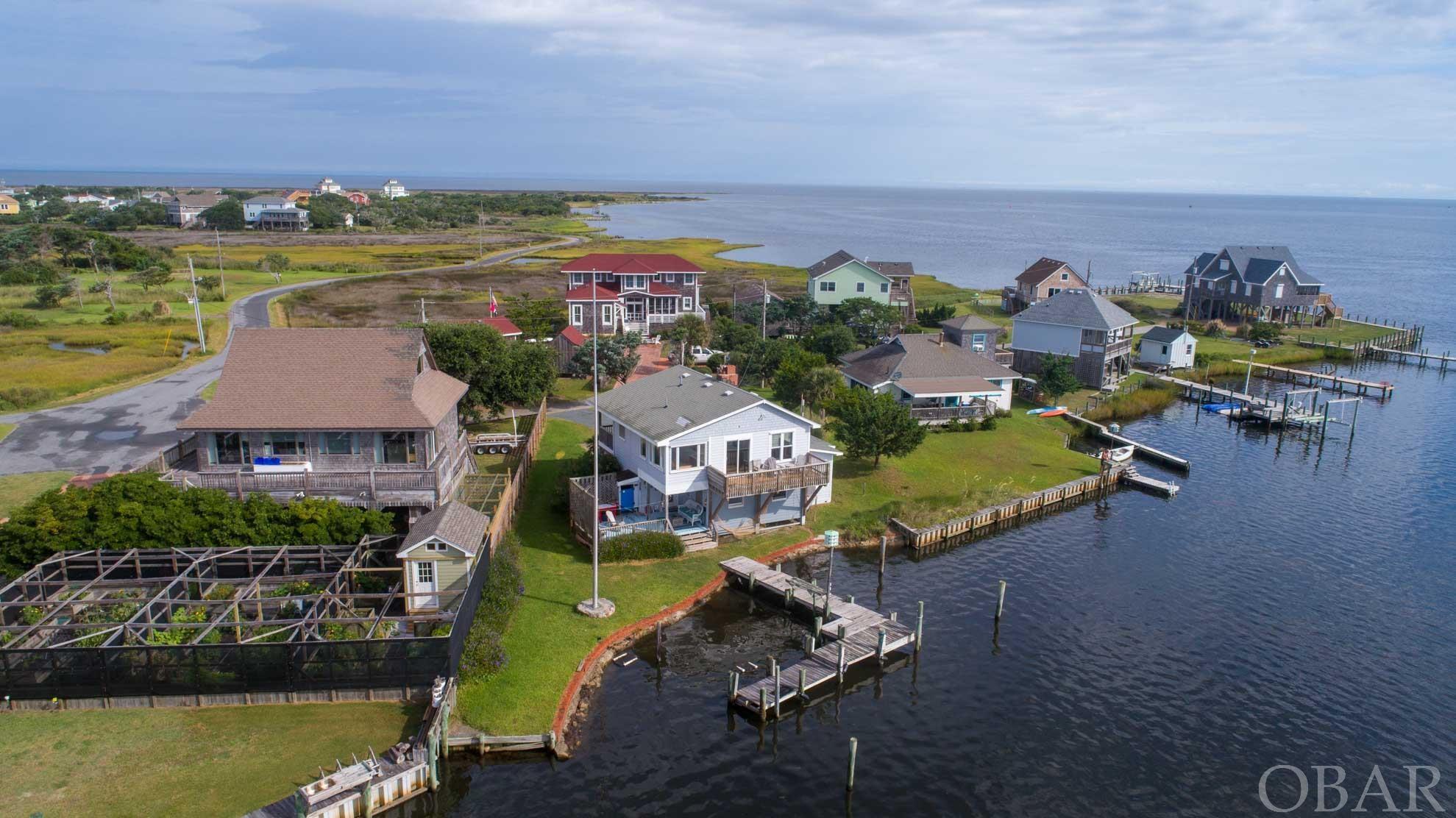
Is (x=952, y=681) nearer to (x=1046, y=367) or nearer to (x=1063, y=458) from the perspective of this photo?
(x=1063, y=458)

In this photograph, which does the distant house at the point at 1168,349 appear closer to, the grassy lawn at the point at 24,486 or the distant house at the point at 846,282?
the distant house at the point at 846,282

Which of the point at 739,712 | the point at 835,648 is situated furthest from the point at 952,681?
the point at 739,712

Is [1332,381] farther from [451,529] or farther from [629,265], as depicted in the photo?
[451,529]

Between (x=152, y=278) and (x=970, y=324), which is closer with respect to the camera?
(x=970, y=324)

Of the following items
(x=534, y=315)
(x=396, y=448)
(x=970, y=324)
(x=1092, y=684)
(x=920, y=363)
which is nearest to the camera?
(x=1092, y=684)

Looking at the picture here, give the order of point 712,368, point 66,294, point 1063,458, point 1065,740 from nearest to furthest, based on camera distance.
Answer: point 1065,740, point 1063,458, point 712,368, point 66,294

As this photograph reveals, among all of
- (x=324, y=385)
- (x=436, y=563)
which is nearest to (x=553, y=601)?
(x=436, y=563)

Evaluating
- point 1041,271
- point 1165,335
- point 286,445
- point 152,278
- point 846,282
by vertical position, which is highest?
point 1041,271
